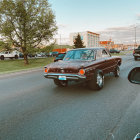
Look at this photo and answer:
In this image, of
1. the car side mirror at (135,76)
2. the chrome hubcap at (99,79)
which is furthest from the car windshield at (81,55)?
the car side mirror at (135,76)

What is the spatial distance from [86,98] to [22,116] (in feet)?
7.06

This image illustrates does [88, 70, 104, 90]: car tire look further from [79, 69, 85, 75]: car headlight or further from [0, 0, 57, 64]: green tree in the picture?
[0, 0, 57, 64]: green tree

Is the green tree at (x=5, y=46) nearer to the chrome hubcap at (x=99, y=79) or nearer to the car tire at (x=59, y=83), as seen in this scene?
the car tire at (x=59, y=83)

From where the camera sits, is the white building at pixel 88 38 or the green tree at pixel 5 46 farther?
the white building at pixel 88 38

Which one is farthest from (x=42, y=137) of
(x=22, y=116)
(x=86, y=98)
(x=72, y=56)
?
(x=72, y=56)

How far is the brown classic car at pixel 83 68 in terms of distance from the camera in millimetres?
5633

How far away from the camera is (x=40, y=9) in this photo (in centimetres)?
1975

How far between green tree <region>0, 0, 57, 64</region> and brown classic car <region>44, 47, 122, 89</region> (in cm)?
1331

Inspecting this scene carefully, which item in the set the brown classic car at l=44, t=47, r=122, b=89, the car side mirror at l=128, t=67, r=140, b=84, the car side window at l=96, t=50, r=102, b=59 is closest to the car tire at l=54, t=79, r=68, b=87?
the brown classic car at l=44, t=47, r=122, b=89

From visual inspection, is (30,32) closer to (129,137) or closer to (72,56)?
(72,56)

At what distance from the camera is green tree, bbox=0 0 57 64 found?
60.5ft

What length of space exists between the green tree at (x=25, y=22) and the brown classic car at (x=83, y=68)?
43.7ft

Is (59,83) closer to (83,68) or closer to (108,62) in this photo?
(83,68)

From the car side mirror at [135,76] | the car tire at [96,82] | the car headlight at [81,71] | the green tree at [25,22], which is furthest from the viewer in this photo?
the green tree at [25,22]
